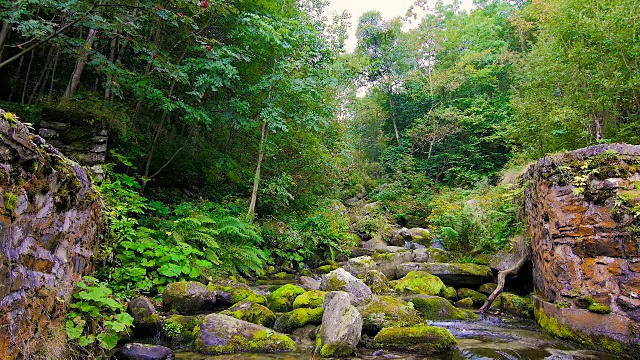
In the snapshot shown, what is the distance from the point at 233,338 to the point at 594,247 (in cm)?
521

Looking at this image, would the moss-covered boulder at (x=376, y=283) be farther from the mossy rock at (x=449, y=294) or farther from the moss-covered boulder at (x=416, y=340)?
the moss-covered boulder at (x=416, y=340)

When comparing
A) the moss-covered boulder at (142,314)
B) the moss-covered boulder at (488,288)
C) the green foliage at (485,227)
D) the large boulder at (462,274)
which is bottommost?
the moss-covered boulder at (142,314)

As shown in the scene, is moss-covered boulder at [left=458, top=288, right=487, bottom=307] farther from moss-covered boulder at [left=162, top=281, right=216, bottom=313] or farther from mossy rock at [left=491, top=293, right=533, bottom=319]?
moss-covered boulder at [left=162, top=281, right=216, bottom=313]

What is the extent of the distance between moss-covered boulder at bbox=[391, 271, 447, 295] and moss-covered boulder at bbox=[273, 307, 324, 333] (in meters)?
3.19

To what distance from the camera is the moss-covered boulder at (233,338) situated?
4699 millimetres

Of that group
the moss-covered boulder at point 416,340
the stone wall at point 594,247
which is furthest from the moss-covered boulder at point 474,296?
the moss-covered boulder at point 416,340

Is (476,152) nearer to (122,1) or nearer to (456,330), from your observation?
(456,330)

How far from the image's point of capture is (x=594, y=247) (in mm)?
5223

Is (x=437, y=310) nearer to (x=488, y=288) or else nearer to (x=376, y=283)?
(x=376, y=283)

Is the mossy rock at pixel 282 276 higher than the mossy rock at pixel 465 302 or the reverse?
the reverse

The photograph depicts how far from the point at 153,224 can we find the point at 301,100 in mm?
5494

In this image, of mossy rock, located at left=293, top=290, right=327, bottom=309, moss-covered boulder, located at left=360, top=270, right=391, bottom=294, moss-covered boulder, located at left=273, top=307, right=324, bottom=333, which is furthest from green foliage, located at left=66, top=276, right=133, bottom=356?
moss-covered boulder, located at left=360, top=270, right=391, bottom=294

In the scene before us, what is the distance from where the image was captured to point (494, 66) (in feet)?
81.3

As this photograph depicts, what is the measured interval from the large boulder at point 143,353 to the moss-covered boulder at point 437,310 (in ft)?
14.7
